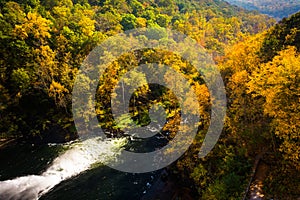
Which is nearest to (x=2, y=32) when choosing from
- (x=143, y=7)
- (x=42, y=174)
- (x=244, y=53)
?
(x=42, y=174)

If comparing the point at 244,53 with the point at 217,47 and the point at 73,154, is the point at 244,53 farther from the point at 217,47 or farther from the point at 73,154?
the point at 217,47

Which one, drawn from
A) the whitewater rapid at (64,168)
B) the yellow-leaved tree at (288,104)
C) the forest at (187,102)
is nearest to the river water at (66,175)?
the whitewater rapid at (64,168)

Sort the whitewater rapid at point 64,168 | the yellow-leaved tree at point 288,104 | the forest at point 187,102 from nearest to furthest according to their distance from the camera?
the yellow-leaved tree at point 288,104, the forest at point 187,102, the whitewater rapid at point 64,168

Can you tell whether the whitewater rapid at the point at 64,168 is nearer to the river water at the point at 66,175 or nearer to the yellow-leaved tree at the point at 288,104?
the river water at the point at 66,175

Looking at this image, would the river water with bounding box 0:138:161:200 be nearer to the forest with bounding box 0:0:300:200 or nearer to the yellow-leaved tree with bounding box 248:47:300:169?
the forest with bounding box 0:0:300:200

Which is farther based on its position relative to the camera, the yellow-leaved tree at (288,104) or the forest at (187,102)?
the forest at (187,102)
